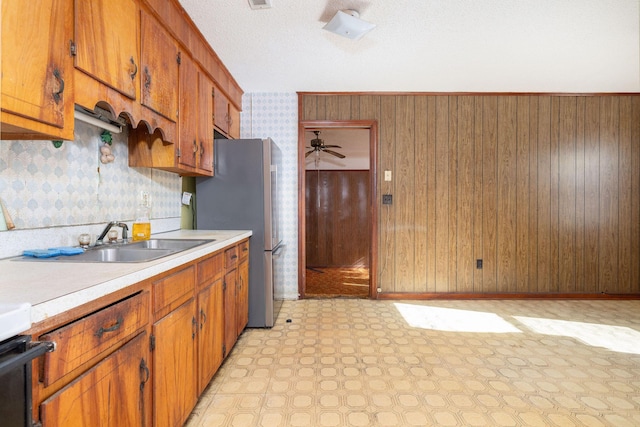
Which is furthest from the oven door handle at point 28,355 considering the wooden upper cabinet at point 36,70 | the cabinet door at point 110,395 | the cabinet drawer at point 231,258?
Answer: the cabinet drawer at point 231,258

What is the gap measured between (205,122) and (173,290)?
5.22 ft

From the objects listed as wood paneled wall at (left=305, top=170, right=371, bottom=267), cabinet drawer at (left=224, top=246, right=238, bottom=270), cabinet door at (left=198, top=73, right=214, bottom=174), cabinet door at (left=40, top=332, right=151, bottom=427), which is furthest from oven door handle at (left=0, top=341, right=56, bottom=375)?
wood paneled wall at (left=305, top=170, right=371, bottom=267)

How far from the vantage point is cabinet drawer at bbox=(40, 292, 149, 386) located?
805 mm

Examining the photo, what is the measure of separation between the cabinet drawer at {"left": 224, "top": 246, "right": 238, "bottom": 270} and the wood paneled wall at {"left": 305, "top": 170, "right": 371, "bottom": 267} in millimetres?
3892

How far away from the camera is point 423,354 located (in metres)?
2.38

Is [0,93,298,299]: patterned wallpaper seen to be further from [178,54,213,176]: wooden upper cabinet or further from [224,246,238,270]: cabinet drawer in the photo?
[224,246,238,270]: cabinet drawer

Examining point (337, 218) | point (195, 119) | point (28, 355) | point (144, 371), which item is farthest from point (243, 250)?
point (337, 218)

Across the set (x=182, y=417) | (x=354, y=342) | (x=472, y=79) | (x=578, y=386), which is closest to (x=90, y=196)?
(x=182, y=417)

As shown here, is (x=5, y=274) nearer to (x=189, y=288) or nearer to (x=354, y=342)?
(x=189, y=288)

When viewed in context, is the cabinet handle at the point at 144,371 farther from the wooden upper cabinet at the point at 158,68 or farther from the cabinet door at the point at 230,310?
the wooden upper cabinet at the point at 158,68

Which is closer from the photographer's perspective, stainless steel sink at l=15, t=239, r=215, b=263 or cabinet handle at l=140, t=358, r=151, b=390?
cabinet handle at l=140, t=358, r=151, b=390

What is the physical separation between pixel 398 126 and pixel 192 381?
3.21 m

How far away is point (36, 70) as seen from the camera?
1043mm

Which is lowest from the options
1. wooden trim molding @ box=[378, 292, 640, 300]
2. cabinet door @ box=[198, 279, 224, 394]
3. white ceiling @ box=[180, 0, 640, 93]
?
wooden trim molding @ box=[378, 292, 640, 300]
